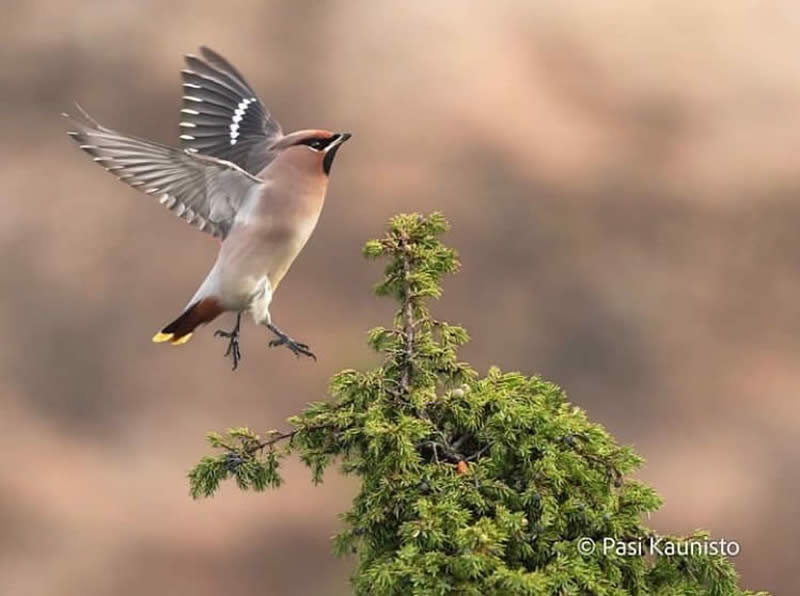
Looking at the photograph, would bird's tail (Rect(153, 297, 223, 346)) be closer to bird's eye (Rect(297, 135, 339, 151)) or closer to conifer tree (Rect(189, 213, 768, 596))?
conifer tree (Rect(189, 213, 768, 596))

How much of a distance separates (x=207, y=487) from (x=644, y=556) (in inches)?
26.4

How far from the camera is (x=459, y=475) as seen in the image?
1640mm

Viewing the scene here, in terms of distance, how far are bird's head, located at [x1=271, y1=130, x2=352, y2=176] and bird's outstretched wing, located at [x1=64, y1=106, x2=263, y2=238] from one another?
74mm

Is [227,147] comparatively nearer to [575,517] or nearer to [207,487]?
[207,487]

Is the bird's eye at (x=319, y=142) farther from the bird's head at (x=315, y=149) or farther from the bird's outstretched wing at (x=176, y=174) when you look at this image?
the bird's outstretched wing at (x=176, y=174)

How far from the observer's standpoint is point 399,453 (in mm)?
1643

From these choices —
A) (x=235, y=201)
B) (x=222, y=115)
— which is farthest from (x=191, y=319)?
(x=222, y=115)

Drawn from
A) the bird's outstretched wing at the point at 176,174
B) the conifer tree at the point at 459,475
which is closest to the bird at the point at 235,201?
the bird's outstretched wing at the point at 176,174

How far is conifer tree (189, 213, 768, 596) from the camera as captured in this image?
60.3 inches

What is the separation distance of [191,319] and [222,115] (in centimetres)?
51

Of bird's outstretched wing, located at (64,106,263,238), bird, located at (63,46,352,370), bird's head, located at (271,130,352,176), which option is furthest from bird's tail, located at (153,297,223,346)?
bird's head, located at (271,130,352,176)

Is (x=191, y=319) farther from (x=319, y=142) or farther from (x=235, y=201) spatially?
(x=319, y=142)

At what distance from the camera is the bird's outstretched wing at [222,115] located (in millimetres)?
2143

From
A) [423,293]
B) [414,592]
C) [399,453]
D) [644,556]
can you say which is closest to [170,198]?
[423,293]
